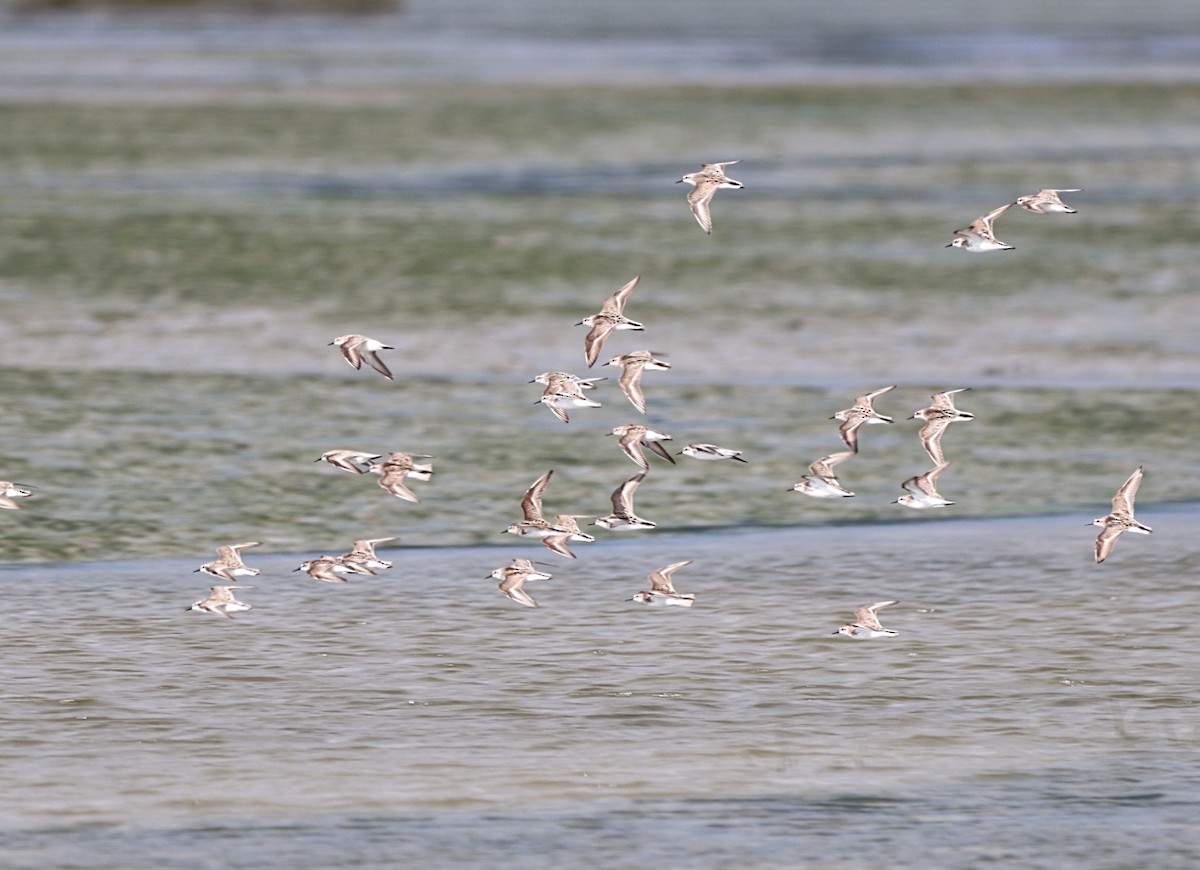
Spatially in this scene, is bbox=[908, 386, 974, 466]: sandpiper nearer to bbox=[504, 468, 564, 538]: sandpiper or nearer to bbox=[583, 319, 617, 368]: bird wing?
bbox=[583, 319, 617, 368]: bird wing

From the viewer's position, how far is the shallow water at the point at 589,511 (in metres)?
6.58

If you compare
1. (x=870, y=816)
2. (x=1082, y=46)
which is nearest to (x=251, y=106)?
(x=1082, y=46)

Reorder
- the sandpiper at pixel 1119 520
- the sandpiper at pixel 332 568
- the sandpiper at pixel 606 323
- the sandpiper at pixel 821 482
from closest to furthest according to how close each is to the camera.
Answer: the sandpiper at pixel 1119 520 → the sandpiper at pixel 606 323 → the sandpiper at pixel 332 568 → the sandpiper at pixel 821 482

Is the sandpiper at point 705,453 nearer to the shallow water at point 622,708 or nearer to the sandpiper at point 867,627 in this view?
the shallow water at point 622,708

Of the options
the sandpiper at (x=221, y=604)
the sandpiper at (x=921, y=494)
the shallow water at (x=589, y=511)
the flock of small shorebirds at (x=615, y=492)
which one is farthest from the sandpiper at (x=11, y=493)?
the sandpiper at (x=921, y=494)

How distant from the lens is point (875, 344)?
45.8 feet

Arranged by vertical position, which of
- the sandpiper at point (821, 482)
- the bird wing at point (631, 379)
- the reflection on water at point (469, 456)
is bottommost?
the reflection on water at point (469, 456)

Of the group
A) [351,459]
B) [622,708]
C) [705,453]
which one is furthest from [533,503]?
[705,453]

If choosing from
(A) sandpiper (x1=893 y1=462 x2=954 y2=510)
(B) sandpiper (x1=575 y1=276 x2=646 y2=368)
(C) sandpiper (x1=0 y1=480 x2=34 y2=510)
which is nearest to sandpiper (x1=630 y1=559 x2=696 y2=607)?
(B) sandpiper (x1=575 y1=276 x2=646 y2=368)

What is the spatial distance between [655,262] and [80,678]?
961 cm

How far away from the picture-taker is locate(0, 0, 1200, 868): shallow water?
658 cm

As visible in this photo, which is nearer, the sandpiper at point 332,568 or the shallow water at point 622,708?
the shallow water at point 622,708

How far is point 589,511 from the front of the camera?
1025 centimetres

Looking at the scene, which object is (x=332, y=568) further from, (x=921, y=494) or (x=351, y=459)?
(x=921, y=494)
